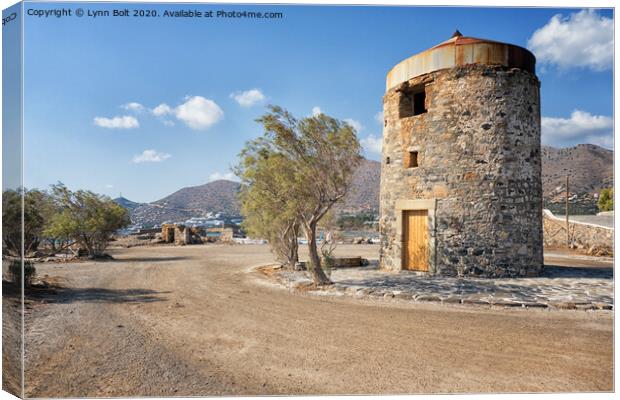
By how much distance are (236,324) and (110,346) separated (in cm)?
171

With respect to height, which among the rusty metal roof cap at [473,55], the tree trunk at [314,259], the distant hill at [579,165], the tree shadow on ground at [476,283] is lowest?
the tree shadow on ground at [476,283]

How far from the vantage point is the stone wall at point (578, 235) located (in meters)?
16.5

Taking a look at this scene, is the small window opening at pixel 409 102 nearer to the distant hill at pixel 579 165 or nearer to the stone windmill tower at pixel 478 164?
the stone windmill tower at pixel 478 164

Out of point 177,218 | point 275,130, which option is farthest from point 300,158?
point 177,218

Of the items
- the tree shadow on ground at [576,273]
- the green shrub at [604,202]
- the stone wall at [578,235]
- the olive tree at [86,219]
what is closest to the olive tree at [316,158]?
the tree shadow on ground at [576,273]

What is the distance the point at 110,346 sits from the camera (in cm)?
448

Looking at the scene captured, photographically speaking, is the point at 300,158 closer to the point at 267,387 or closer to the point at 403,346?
the point at 403,346


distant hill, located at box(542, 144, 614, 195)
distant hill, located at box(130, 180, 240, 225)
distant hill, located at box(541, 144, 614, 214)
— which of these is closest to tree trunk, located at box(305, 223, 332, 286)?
distant hill, located at box(542, 144, 614, 195)

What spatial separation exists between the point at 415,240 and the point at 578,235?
14133 millimetres

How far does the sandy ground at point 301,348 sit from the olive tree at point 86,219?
30.8 ft

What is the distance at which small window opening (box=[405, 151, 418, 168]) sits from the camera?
34.4 ft

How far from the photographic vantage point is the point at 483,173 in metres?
9.38

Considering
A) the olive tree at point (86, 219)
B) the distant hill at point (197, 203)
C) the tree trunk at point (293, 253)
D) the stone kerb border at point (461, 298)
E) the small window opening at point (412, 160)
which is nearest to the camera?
the stone kerb border at point (461, 298)

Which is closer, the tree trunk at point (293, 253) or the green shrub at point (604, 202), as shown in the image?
the tree trunk at point (293, 253)
